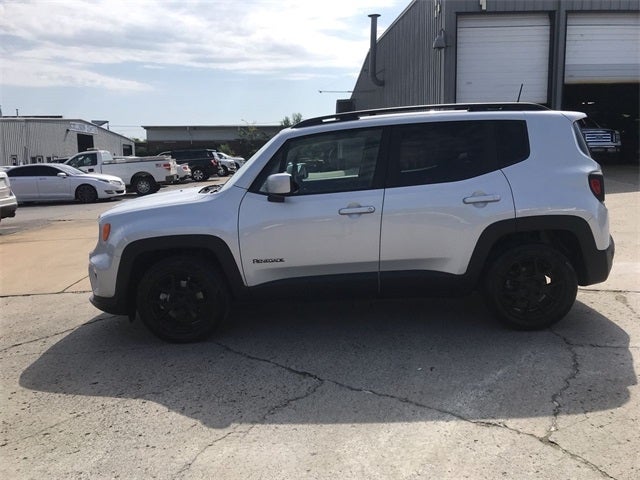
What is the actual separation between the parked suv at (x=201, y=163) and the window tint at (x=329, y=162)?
91.6 feet

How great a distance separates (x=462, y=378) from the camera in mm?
3971

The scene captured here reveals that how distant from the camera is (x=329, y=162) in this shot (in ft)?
15.3

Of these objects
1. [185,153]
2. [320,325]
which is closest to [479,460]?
[320,325]

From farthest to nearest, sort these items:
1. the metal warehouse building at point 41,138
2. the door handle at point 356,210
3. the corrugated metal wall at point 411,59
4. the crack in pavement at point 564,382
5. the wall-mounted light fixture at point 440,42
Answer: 1. the metal warehouse building at point 41,138
2. the corrugated metal wall at point 411,59
3. the wall-mounted light fixture at point 440,42
4. the door handle at point 356,210
5. the crack in pavement at point 564,382

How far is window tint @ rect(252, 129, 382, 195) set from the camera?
4629 mm

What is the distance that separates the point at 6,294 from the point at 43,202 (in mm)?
14887

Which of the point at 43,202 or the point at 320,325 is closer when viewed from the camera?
the point at 320,325

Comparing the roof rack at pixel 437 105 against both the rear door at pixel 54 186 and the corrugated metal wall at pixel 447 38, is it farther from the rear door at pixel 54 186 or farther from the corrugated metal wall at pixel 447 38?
the rear door at pixel 54 186

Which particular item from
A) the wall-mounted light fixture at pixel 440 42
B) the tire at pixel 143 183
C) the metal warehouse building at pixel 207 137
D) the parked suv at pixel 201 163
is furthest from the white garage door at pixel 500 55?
the metal warehouse building at pixel 207 137

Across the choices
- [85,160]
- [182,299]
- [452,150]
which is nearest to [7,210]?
[182,299]

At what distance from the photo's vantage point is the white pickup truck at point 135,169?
23.4 m

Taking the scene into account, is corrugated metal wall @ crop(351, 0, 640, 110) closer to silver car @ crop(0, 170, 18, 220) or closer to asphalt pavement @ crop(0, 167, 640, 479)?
→ asphalt pavement @ crop(0, 167, 640, 479)

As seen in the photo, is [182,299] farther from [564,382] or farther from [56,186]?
[56,186]

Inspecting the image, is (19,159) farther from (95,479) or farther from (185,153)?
(95,479)
